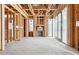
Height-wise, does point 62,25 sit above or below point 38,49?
above

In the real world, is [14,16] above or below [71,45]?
above

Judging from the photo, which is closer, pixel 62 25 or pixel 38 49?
pixel 38 49

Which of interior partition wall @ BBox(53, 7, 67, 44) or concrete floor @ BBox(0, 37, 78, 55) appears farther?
interior partition wall @ BBox(53, 7, 67, 44)

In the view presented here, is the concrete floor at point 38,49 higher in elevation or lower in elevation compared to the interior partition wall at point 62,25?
lower

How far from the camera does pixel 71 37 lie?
8062mm

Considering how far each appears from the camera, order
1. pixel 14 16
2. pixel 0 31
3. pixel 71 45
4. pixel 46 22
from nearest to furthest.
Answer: pixel 0 31, pixel 71 45, pixel 14 16, pixel 46 22

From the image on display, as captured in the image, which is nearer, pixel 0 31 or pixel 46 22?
pixel 0 31

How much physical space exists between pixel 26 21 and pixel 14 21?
5.45 meters

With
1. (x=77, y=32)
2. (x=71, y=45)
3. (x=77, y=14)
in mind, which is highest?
(x=77, y=14)

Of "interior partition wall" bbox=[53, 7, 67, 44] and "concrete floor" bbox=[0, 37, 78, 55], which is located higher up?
"interior partition wall" bbox=[53, 7, 67, 44]

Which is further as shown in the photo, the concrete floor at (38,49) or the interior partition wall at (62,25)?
the interior partition wall at (62,25)
